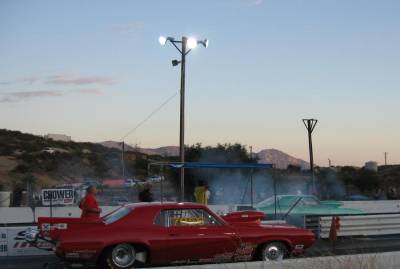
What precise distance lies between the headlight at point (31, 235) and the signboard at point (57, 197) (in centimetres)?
574

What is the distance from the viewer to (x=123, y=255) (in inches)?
408

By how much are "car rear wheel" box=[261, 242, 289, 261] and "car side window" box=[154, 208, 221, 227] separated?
37.9 inches

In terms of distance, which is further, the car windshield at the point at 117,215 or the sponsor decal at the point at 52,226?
the sponsor decal at the point at 52,226

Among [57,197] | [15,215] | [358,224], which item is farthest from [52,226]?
[358,224]

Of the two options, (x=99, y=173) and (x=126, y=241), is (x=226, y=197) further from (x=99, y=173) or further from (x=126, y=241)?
(x=99, y=173)

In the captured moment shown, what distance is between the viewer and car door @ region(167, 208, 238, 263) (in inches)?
420

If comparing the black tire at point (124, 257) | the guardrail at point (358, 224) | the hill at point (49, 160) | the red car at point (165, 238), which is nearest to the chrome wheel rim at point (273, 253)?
the red car at point (165, 238)

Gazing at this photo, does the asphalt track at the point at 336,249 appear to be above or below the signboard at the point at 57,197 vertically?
below

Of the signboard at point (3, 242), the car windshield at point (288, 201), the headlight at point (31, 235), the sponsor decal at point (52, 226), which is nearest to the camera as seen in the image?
the sponsor decal at point (52, 226)

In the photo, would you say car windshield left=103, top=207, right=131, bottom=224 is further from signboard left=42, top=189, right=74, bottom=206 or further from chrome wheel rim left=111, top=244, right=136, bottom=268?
signboard left=42, top=189, right=74, bottom=206

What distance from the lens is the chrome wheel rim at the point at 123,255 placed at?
405 inches

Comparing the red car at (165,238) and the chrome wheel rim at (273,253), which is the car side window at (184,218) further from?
the chrome wheel rim at (273,253)

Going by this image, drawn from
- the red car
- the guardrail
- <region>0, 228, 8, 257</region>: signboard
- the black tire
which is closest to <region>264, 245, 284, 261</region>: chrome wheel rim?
the red car

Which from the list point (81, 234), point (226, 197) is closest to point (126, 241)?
point (81, 234)
